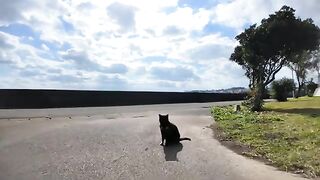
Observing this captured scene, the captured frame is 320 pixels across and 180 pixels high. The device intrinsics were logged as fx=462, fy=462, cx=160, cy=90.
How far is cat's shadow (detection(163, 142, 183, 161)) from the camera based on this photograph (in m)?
11.3

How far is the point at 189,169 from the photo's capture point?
998 cm

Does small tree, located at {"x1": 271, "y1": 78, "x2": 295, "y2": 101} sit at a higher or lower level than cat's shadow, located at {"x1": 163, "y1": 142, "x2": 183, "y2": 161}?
higher

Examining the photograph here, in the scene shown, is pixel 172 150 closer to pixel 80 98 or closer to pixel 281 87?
pixel 80 98

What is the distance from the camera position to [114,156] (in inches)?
453

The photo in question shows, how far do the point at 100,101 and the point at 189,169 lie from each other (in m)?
28.0

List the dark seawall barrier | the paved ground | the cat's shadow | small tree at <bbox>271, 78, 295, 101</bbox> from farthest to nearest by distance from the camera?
small tree at <bbox>271, 78, 295, 101</bbox>
the dark seawall barrier
the cat's shadow
the paved ground

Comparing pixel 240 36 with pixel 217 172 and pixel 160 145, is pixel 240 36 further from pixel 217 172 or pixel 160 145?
pixel 217 172

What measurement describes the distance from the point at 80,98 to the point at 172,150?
24.3 metres

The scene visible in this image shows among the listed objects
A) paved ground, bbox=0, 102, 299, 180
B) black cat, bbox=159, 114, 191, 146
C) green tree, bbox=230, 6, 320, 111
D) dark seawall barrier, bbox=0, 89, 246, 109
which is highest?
green tree, bbox=230, 6, 320, 111

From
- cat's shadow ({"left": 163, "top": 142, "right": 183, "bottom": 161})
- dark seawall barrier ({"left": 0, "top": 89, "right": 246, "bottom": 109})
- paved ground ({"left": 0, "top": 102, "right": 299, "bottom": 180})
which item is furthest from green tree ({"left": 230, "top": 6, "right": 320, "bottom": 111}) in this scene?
cat's shadow ({"left": 163, "top": 142, "right": 183, "bottom": 161})

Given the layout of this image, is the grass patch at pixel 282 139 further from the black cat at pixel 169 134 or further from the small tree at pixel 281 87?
the small tree at pixel 281 87

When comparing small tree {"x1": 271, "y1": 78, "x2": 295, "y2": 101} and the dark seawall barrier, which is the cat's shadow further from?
small tree {"x1": 271, "y1": 78, "x2": 295, "y2": 101}

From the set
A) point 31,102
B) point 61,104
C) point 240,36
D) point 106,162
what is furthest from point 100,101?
point 106,162

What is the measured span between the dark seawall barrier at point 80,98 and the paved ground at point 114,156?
46.5 feet
